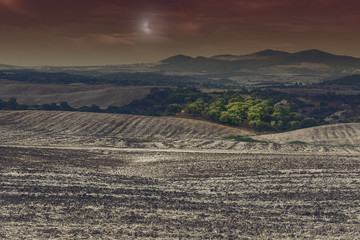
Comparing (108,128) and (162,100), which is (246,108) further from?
(162,100)

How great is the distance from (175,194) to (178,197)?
2.45ft

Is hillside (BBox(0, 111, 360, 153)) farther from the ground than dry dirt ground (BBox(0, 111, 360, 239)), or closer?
closer

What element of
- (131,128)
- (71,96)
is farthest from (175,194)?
(71,96)

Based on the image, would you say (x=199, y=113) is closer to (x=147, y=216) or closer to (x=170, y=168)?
(x=170, y=168)

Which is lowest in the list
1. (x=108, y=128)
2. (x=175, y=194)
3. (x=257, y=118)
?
(x=108, y=128)

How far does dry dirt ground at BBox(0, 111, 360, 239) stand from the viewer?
19.9 m

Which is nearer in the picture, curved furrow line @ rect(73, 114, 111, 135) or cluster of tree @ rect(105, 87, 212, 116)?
curved furrow line @ rect(73, 114, 111, 135)

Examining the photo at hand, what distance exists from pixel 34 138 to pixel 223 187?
125 feet

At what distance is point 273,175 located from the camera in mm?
31641

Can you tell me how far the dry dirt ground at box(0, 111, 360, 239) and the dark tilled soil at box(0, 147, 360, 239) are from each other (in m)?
0.06

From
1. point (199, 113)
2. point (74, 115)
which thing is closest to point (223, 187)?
point (74, 115)

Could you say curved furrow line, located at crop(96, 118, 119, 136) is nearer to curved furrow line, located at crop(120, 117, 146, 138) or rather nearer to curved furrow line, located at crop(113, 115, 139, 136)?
curved furrow line, located at crop(113, 115, 139, 136)

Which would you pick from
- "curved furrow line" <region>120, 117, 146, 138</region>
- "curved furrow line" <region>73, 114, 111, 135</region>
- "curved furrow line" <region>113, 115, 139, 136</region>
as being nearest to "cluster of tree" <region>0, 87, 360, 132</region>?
"curved furrow line" <region>120, 117, 146, 138</region>

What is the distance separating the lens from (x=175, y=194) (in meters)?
26.3
